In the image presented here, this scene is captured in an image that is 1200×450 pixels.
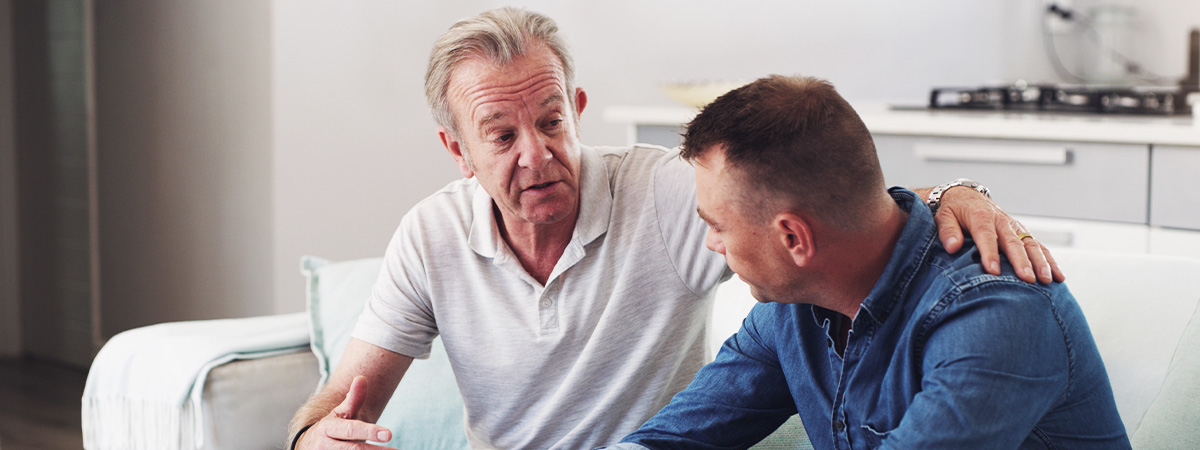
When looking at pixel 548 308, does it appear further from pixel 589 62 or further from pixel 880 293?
pixel 589 62

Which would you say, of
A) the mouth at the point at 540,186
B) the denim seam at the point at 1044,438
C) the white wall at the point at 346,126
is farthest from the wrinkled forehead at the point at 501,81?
the white wall at the point at 346,126

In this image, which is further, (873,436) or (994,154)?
(994,154)

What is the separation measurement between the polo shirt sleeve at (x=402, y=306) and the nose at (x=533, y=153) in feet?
0.77

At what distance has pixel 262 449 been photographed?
64.7 inches

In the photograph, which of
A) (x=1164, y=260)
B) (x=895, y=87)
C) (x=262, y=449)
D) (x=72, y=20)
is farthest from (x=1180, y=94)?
(x=72, y=20)

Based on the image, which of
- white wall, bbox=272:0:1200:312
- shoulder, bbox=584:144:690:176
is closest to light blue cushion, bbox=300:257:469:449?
shoulder, bbox=584:144:690:176

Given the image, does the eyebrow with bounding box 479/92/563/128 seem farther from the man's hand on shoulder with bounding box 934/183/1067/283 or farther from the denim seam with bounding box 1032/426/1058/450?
the denim seam with bounding box 1032/426/1058/450

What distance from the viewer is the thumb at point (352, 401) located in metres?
1.28

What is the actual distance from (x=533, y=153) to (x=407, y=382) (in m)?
0.57

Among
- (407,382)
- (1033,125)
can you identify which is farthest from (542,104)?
(1033,125)

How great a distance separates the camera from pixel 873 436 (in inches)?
38.4

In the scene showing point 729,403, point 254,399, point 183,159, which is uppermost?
point 183,159

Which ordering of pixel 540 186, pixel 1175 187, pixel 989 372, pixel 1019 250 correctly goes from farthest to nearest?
pixel 1175 187, pixel 540 186, pixel 1019 250, pixel 989 372

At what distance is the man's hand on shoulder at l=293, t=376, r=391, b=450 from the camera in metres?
1.21
